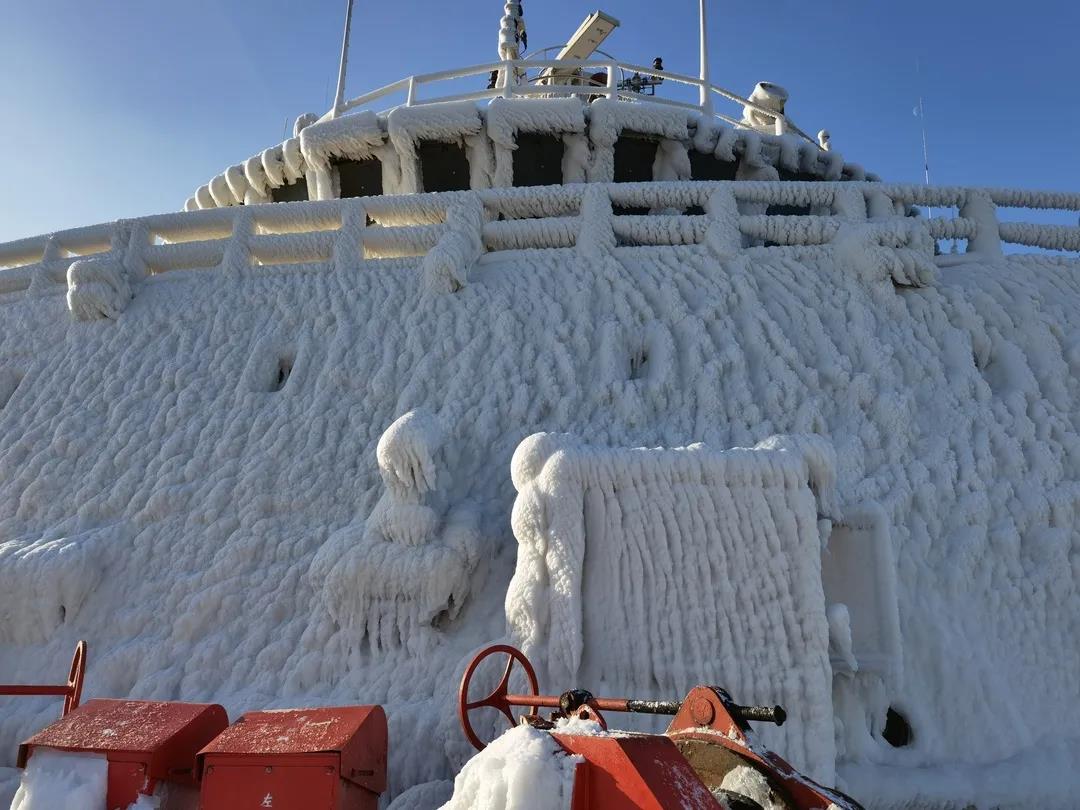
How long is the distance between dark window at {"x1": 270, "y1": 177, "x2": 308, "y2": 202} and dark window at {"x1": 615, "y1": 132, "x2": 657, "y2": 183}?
4.26m

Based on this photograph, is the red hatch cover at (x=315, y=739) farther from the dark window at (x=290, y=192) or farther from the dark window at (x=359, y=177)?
the dark window at (x=290, y=192)

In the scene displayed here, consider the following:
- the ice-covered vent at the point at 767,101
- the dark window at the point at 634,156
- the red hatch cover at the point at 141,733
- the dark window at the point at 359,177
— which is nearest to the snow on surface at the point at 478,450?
the red hatch cover at the point at 141,733

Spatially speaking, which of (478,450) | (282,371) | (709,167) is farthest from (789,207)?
(282,371)

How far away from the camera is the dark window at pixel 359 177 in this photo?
397 inches

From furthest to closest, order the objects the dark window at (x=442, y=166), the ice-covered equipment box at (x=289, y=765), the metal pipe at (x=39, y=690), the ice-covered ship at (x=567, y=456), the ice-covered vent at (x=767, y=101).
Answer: the ice-covered vent at (x=767, y=101)
the dark window at (x=442, y=166)
the ice-covered ship at (x=567, y=456)
the metal pipe at (x=39, y=690)
the ice-covered equipment box at (x=289, y=765)

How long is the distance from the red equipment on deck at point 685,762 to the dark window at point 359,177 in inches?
328

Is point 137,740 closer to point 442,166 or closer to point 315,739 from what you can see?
point 315,739

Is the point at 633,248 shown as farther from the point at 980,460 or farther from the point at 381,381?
the point at 980,460

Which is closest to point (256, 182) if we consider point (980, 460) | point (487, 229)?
point (487, 229)

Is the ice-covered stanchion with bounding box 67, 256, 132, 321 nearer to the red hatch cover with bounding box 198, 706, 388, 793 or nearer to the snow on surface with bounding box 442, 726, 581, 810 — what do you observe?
the red hatch cover with bounding box 198, 706, 388, 793

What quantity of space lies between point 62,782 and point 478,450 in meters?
3.31

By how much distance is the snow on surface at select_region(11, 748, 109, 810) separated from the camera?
343 cm

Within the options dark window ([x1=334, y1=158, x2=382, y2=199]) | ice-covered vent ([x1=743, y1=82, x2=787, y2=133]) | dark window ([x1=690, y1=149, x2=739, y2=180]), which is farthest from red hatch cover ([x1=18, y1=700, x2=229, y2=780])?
ice-covered vent ([x1=743, y1=82, x2=787, y2=133])

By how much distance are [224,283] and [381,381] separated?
2.52 meters
